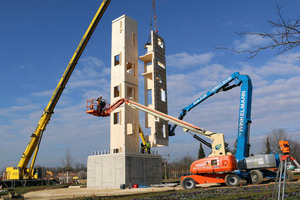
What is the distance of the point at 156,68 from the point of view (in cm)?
3531

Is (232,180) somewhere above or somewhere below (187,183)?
above

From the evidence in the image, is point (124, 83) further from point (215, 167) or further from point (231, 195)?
point (231, 195)

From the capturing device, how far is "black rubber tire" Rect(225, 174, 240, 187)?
2171cm

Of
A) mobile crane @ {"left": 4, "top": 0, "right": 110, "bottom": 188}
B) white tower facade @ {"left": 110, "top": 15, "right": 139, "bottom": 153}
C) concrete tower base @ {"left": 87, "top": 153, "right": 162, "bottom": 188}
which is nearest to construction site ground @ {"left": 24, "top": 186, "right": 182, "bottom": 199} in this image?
concrete tower base @ {"left": 87, "top": 153, "right": 162, "bottom": 188}

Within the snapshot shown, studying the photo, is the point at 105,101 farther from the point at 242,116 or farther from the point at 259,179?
the point at 259,179

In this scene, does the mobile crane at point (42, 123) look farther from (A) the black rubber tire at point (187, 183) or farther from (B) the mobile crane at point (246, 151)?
(A) the black rubber tire at point (187, 183)

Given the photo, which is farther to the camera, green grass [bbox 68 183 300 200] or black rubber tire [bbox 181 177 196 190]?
black rubber tire [bbox 181 177 196 190]

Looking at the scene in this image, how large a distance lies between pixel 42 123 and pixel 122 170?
15449 millimetres

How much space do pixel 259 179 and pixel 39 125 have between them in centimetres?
2800

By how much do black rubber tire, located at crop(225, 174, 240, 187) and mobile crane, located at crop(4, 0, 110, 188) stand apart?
2353cm

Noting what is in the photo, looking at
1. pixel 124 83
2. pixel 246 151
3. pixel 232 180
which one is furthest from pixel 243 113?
pixel 124 83

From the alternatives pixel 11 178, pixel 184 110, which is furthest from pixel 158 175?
pixel 11 178

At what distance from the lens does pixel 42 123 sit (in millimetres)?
37156

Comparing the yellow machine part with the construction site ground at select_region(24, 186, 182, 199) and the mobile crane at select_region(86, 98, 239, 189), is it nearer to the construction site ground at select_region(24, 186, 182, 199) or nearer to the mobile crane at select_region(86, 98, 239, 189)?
the construction site ground at select_region(24, 186, 182, 199)
